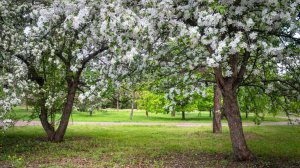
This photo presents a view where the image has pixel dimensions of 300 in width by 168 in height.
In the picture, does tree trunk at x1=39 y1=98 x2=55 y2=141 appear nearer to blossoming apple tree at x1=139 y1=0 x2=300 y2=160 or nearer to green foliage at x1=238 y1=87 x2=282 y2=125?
blossoming apple tree at x1=139 y1=0 x2=300 y2=160

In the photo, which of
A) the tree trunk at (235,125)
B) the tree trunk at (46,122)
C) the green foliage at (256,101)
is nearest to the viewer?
the tree trunk at (235,125)

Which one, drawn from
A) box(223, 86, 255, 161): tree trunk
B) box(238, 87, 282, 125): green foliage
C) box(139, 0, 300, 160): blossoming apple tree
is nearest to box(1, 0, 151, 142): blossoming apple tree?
box(139, 0, 300, 160): blossoming apple tree

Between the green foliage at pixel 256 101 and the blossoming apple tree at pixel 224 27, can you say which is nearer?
the blossoming apple tree at pixel 224 27

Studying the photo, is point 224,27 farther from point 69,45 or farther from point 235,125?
point 69,45

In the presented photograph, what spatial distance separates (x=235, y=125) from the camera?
11367mm

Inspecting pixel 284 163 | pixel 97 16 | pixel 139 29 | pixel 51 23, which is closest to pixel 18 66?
pixel 51 23

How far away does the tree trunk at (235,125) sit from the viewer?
1138 cm

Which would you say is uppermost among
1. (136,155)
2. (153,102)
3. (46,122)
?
(153,102)

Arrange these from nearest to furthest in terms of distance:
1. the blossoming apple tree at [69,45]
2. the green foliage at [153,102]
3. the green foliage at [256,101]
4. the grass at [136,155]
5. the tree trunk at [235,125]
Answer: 1. the blossoming apple tree at [69,45]
2. the tree trunk at [235,125]
3. the grass at [136,155]
4. the green foliage at [256,101]
5. the green foliage at [153,102]

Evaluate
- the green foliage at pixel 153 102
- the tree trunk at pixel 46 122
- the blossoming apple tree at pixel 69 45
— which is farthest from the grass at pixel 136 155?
the green foliage at pixel 153 102

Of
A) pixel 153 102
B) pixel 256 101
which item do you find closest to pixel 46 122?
pixel 256 101

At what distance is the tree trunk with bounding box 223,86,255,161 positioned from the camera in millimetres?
11375

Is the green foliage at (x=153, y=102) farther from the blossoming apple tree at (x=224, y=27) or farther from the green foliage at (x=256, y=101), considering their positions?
the blossoming apple tree at (x=224, y=27)

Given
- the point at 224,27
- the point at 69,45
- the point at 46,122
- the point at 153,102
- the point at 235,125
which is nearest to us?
the point at 224,27
